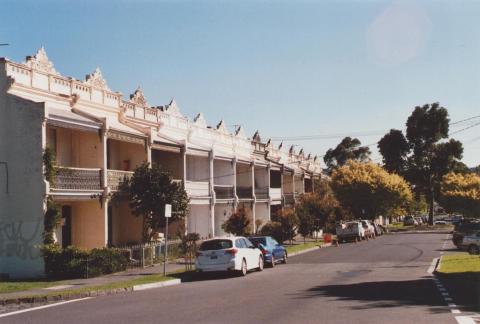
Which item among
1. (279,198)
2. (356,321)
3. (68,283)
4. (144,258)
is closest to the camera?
(356,321)

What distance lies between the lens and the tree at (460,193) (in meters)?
86.9

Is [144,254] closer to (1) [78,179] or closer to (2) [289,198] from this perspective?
(1) [78,179]

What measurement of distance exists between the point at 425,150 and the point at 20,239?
67.5 metres

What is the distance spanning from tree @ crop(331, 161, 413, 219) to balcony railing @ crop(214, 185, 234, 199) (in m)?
32.3

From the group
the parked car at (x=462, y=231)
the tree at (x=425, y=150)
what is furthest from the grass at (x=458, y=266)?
the tree at (x=425, y=150)

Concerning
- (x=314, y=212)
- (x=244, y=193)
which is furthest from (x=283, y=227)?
(x=314, y=212)

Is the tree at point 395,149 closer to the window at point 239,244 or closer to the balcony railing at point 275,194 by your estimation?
the balcony railing at point 275,194

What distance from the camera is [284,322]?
40.0ft

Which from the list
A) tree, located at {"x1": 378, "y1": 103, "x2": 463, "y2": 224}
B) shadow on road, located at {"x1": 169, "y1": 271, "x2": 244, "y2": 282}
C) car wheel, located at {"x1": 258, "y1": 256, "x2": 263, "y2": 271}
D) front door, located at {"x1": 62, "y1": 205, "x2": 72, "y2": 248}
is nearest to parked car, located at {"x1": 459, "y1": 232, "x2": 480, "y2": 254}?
car wheel, located at {"x1": 258, "y1": 256, "x2": 263, "y2": 271}

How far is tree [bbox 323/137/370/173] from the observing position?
11825cm

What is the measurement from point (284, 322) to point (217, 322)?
4.13 feet

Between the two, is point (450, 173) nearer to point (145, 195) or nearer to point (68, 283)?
point (145, 195)

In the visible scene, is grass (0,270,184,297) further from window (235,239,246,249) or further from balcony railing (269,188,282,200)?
balcony railing (269,188,282,200)

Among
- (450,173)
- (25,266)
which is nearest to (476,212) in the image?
(450,173)
